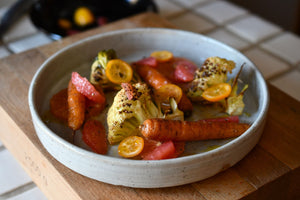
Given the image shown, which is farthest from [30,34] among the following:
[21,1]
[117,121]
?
[117,121]

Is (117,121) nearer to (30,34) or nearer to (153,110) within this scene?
(153,110)

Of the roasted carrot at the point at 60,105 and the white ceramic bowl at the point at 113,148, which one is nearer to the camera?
the white ceramic bowl at the point at 113,148

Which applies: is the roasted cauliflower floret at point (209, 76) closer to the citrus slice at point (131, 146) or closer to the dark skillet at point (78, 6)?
the citrus slice at point (131, 146)

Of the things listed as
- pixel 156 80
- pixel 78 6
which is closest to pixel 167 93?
pixel 156 80

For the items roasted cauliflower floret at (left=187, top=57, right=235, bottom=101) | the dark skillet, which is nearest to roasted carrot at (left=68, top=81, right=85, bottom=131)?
roasted cauliflower floret at (left=187, top=57, right=235, bottom=101)

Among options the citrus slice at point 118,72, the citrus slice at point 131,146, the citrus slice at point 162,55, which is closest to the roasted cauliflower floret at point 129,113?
the citrus slice at point 131,146

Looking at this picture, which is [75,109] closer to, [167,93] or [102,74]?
[102,74]

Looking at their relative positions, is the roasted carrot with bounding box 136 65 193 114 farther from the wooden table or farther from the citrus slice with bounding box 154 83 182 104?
the wooden table
